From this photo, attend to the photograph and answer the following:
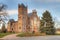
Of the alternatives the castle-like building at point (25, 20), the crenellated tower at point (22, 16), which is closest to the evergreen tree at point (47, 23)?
the castle-like building at point (25, 20)

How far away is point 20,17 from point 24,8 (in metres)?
4.99

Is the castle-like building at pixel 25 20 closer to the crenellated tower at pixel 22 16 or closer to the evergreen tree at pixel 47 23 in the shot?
the crenellated tower at pixel 22 16

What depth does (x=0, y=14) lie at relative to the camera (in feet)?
138

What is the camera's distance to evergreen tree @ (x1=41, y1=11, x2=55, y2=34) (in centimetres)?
5809

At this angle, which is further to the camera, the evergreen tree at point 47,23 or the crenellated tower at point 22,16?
the crenellated tower at point 22,16

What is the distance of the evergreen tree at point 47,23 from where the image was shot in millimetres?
58094

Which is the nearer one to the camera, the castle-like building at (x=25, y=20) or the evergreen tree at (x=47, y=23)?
the evergreen tree at (x=47, y=23)

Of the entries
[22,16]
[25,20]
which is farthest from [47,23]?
[25,20]

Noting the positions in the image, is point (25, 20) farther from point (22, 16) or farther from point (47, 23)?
point (47, 23)

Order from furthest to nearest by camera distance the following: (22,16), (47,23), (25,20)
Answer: (25,20) → (22,16) → (47,23)

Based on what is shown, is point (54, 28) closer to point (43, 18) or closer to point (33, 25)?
point (43, 18)

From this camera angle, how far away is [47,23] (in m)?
59.4

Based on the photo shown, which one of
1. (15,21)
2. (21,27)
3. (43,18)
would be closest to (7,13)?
(43,18)

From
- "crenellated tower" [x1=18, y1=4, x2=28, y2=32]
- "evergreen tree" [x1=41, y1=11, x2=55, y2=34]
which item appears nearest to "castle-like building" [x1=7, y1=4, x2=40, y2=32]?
"crenellated tower" [x1=18, y1=4, x2=28, y2=32]
